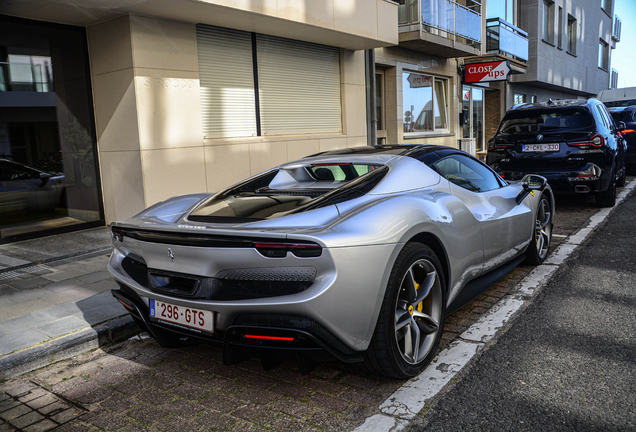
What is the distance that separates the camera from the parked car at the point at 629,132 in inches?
523

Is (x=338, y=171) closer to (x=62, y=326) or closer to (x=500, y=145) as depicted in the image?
(x=62, y=326)

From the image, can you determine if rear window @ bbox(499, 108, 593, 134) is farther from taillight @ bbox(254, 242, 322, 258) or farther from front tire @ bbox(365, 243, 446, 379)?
taillight @ bbox(254, 242, 322, 258)

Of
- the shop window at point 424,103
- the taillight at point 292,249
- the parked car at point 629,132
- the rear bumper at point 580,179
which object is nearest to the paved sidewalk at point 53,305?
the taillight at point 292,249

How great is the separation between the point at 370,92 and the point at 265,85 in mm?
4292

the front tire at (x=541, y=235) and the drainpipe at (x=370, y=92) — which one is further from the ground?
the drainpipe at (x=370, y=92)

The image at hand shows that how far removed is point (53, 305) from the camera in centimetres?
454

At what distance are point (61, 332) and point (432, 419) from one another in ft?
9.05

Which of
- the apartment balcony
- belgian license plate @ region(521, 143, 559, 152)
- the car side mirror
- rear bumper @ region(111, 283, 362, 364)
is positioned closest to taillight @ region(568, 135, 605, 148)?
belgian license plate @ region(521, 143, 559, 152)

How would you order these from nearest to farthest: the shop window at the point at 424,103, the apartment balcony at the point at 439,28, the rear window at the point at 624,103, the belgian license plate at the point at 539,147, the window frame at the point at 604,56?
the belgian license plate at the point at 539,147
the apartment balcony at the point at 439,28
the shop window at the point at 424,103
the rear window at the point at 624,103
the window frame at the point at 604,56

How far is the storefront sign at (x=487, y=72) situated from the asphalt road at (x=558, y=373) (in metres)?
14.5

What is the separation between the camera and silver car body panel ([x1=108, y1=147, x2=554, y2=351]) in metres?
2.48

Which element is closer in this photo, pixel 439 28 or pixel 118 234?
pixel 118 234

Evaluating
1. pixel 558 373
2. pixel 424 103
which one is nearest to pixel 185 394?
pixel 558 373

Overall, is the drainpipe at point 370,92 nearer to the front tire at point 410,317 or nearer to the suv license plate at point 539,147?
the suv license plate at point 539,147
